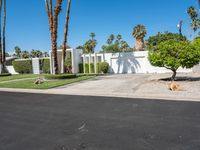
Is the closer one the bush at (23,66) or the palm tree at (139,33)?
the bush at (23,66)

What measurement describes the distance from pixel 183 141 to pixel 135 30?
44.7m

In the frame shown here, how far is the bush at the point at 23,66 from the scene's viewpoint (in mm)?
33062

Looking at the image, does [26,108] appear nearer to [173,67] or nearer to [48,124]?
[48,124]

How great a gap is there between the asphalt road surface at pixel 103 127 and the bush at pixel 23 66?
25.7 meters

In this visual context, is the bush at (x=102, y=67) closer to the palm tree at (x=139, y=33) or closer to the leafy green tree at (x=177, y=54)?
the leafy green tree at (x=177, y=54)

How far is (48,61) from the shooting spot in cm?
3100

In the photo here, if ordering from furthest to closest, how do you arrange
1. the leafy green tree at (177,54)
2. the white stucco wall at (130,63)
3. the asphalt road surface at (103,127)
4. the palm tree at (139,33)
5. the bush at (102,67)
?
the palm tree at (139,33), the bush at (102,67), the white stucco wall at (130,63), the leafy green tree at (177,54), the asphalt road surface at (103,127)

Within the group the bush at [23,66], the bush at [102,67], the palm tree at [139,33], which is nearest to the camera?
the bush at [102,67]

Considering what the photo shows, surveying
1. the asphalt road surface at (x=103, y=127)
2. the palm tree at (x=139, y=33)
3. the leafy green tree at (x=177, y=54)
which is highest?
the palm tree at (x=139, y=33)

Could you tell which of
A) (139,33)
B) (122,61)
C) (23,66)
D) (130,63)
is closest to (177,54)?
(130,63)

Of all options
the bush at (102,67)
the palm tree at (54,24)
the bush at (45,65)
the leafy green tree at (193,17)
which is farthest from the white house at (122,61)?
the leafy green tree at (193,17)

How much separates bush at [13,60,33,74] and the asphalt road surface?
25.7m

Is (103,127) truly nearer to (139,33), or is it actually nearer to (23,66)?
(23,66)

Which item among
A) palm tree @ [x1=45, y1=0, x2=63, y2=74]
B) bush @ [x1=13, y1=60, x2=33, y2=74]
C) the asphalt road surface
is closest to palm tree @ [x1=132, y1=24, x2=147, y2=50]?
bush @ [x1=13, y1=60, x2=33, y2=74]
